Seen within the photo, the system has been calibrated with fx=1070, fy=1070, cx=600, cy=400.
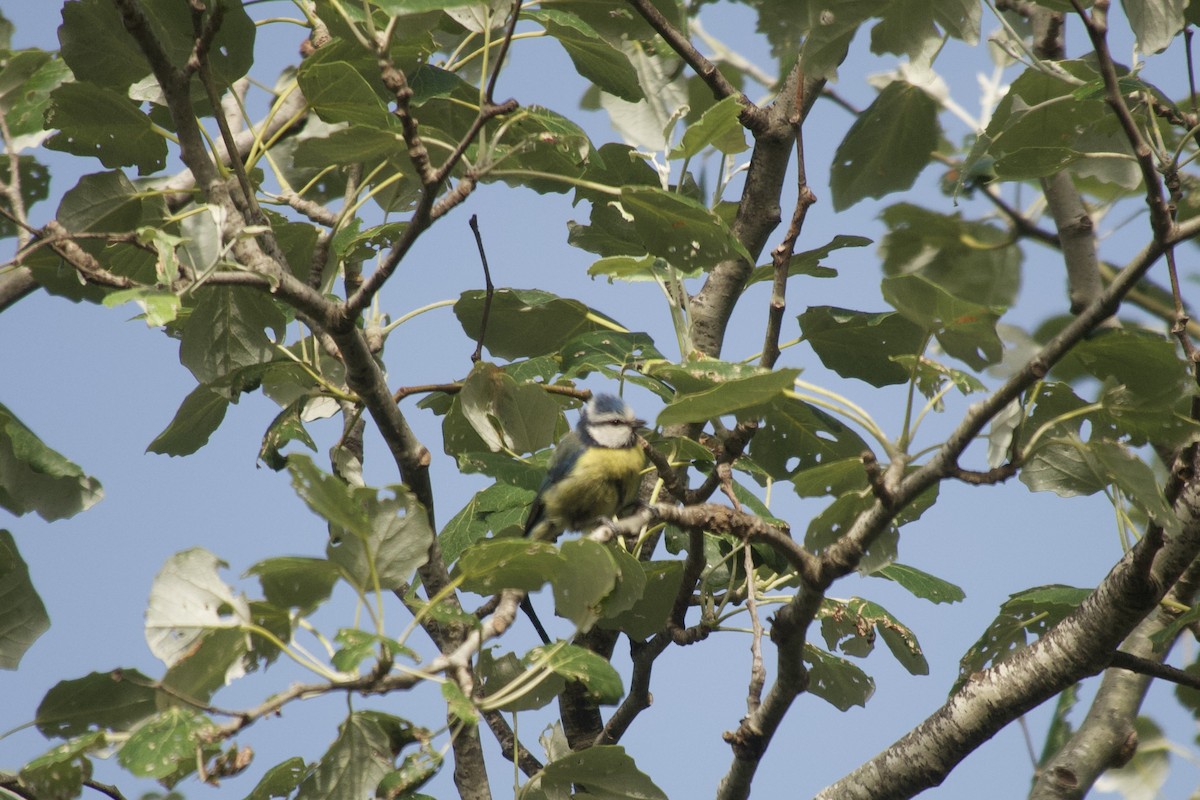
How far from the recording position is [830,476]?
261 centimetres

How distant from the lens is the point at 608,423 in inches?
187

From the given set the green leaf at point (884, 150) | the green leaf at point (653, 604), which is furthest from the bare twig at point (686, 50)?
the green leaf at point (653, 604)

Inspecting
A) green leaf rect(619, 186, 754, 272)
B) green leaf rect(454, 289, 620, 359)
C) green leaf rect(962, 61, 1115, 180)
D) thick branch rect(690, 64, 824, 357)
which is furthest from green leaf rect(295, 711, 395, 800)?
green leaf rect(962, 61, 1115, 180)

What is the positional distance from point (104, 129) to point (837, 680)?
2906mm

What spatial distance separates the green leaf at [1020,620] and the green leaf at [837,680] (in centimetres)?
34

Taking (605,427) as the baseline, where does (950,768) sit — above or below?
below

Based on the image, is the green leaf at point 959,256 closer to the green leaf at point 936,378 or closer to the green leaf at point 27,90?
the green leaf at point 936,378

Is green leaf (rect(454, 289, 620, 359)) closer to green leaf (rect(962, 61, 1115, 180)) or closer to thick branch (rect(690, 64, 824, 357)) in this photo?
thick branch (rect(690, 64, 824, 357))

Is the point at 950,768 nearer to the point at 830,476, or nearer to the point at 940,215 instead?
the point at 830,476

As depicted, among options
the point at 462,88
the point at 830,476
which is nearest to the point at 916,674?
the point at 830,476

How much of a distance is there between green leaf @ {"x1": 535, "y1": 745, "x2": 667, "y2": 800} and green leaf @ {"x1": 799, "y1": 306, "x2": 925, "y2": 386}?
1.44 meters

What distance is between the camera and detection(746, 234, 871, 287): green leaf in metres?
3.61

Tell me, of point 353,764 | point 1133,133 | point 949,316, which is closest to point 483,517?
point 353,764

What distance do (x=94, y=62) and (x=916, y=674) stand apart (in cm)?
315
